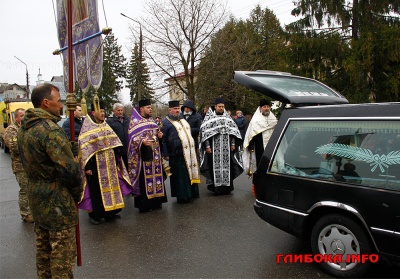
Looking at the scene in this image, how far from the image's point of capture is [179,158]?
654 cm

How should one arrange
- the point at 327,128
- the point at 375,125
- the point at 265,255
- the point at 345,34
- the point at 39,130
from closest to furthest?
1. the point at 39,130
2. the point at 375,125
3. the point at 327,128
4. the point at 265,255
5. the point at 345,34

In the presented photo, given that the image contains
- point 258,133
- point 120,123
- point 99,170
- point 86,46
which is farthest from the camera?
point 258,133

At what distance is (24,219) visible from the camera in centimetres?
571

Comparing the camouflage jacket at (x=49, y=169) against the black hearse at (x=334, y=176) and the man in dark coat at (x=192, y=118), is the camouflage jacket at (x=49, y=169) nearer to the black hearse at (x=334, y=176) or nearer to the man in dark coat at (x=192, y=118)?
the black hearse at (x=334, y=176)

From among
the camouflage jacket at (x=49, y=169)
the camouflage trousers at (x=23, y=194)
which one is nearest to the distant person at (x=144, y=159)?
the camouflage trousers at (x=23, y=194)

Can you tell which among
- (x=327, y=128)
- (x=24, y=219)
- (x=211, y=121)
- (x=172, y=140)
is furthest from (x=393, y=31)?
(x=24, y=219)

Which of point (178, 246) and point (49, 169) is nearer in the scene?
point (49, 169)

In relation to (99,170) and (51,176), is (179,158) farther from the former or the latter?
(51,176)

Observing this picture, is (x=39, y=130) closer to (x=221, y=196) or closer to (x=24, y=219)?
(x=24, y=219)

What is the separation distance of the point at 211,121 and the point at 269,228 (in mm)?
2886

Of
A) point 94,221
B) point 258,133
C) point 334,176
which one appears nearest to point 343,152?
point 334,176

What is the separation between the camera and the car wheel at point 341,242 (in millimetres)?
3068

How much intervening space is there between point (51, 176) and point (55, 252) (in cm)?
63

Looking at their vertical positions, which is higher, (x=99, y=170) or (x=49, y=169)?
(x=49, y=169)
